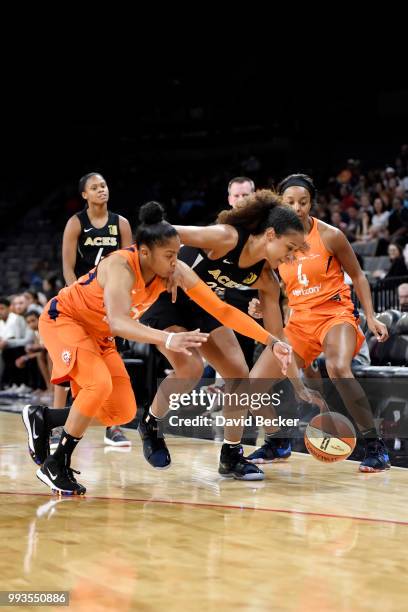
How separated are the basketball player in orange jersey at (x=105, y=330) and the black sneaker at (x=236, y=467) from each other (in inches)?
27.5

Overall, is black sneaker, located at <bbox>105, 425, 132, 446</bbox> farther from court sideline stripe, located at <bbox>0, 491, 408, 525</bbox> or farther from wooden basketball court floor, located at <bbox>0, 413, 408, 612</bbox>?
court sideline stripe, located at <bbox>0, 491, 408, 525</bbox>

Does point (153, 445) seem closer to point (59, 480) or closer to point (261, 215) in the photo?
point (59, 480)

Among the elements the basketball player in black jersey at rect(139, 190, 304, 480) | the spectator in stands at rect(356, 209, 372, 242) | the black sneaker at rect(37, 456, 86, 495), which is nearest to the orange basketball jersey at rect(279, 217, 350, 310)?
the basketball player in black jersey at rect(139, 190, 304, 480)

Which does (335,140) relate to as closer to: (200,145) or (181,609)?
(200,145)

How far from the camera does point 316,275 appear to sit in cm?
562

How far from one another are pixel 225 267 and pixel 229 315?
51 cm

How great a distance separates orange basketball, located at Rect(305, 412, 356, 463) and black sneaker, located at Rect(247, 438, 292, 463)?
2.38ft

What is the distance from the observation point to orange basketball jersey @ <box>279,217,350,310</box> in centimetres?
560

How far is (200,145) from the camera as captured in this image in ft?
72.3

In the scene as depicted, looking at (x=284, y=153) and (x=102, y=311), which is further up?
(x=284, y=153)

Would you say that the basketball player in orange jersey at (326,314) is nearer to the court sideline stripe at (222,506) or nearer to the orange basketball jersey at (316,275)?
the orange basketball jersey at (316,275)

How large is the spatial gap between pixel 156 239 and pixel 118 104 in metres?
20.1

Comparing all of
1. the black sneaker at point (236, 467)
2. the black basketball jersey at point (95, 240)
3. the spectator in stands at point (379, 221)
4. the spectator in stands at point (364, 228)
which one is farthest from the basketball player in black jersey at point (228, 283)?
the spectator in stands at point (364, 228)

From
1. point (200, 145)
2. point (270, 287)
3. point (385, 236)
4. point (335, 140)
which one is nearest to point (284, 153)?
point (335, 140)
